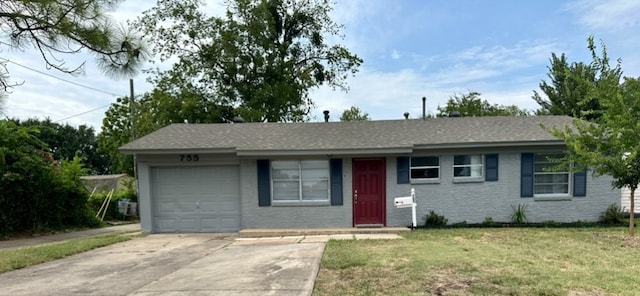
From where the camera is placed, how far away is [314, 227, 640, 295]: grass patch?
180 inches

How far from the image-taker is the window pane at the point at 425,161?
11.0 meters

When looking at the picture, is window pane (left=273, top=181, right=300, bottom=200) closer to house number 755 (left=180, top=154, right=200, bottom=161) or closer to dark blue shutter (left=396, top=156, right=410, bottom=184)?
house number 755 (left=180, top=154, right=200, bottom=161)

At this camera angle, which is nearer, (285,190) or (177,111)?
(285,190)

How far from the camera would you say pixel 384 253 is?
687 centimetres

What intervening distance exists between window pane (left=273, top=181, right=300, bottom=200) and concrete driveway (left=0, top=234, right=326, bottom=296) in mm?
2420

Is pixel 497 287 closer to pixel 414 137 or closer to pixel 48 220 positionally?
pixel 414 137

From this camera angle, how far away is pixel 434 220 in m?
10.7

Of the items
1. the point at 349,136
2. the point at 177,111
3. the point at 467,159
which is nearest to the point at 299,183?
the point at 349,136

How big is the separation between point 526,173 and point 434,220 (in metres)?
3.10

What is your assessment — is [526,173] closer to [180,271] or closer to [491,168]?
[491,168]

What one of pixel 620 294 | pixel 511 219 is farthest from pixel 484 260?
pixel 511 219

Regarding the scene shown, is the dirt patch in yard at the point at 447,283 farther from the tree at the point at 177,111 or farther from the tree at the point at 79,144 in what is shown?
the tree at the point at 79,144

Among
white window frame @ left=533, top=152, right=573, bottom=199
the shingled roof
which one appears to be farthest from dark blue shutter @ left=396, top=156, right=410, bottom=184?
white window frame @ left=533, top=152, right=573, bottom=199

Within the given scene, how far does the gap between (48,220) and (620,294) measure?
51.2ft
